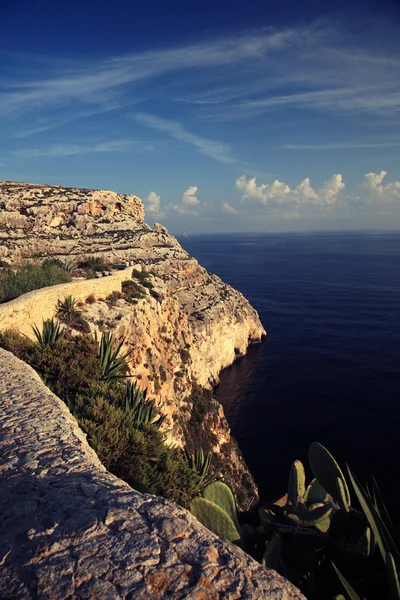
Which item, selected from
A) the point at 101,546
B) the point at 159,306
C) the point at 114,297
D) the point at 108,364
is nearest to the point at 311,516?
the point at 101,546

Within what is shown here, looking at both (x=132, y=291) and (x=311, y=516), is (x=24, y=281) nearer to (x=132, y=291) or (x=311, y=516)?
(x=132, y=291)

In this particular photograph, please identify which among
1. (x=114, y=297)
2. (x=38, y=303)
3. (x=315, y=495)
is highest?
(x=38, y=303)

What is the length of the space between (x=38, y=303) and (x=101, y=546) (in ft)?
42.9

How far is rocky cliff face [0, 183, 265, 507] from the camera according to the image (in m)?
20.8

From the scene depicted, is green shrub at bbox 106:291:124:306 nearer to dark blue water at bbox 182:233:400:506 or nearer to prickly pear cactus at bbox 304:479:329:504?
prickly pear cactus at bbox 304:479:329:504

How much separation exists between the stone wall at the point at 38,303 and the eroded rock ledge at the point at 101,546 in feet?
29.7

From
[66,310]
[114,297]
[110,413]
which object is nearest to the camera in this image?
[110,413]

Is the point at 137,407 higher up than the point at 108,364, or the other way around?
the point at 108,364

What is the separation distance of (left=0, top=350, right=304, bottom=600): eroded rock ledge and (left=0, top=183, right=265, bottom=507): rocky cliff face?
13035 millimetres

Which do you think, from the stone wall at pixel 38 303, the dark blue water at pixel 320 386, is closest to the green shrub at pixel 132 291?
the stone wall at pixel 38 303

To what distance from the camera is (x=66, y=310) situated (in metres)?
17.0

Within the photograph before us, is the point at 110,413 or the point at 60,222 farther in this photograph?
the point at 60,222

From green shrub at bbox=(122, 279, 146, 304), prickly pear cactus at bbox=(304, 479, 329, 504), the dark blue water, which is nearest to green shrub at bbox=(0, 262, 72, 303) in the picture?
green shrub at bbox=(122, 279, 146, 304)

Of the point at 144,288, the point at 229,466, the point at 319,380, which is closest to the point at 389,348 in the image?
the point at 319,380
